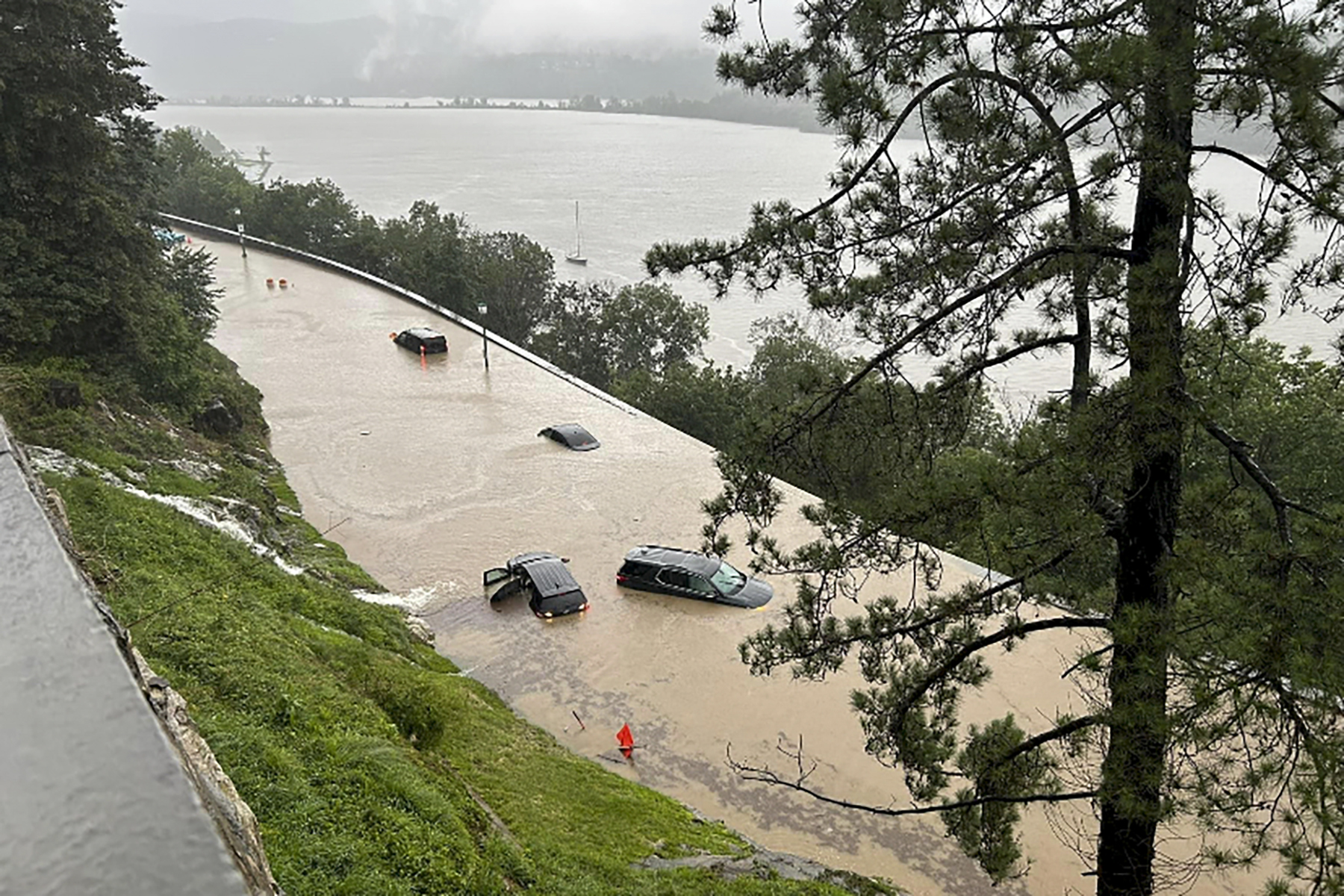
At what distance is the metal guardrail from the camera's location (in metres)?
25.5

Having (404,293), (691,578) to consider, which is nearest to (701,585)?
(691,578)

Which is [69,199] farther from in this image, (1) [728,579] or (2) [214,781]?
(2) [214,781]

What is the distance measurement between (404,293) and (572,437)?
16791 millimetres

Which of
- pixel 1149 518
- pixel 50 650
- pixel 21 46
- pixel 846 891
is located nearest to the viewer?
pixel 50 650

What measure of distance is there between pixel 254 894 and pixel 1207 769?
15.4ft

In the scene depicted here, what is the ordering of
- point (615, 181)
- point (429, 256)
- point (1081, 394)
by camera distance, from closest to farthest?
1. point (1081, 394)
2. point (429, 256)
3. point (615, 181)

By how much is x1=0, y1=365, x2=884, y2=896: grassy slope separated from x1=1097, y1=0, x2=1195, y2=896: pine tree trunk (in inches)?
133

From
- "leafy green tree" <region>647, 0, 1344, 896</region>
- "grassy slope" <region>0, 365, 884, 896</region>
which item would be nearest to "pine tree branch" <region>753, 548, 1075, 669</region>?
"leafy green tree" <region>647, 0, 1344, 896</region>

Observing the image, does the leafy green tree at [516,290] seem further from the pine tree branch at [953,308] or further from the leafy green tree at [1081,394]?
the pine tree branch at [953,308]

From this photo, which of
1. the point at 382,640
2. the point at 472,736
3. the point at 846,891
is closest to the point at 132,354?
the point at 382,640

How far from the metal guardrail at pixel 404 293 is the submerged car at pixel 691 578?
8.94 metres

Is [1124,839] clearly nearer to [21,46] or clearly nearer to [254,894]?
[254,894]

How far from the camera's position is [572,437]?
21062mm

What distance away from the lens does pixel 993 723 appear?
20.5ft
